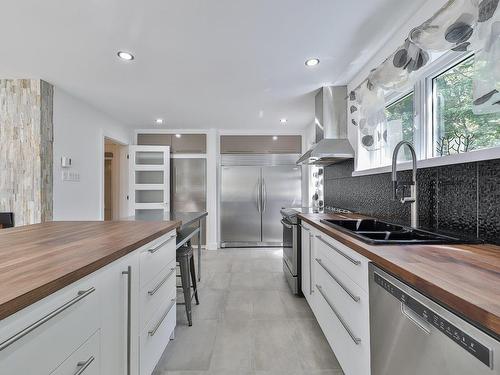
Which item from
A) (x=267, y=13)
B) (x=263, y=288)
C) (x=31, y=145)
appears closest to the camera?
(x=267, y=13)

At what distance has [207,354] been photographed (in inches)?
67.6

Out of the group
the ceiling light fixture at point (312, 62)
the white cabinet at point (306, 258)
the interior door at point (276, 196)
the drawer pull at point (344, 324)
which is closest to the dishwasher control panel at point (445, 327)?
the drawer pull at point (344, 324)

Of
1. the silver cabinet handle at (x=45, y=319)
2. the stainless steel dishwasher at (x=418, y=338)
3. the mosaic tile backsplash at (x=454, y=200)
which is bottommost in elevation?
the stainless steel dishwasher at (x=418, y=338)

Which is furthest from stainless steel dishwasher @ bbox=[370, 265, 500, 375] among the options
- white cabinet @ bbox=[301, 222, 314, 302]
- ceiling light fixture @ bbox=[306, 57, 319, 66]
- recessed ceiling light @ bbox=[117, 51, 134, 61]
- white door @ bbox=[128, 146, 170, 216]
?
white door @ bbox=[128, 146, 170, 216]

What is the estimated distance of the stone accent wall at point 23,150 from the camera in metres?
Result: 2.62

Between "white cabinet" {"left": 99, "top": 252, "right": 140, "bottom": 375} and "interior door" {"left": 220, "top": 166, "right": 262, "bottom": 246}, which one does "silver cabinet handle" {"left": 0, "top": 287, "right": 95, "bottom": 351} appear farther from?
"interior door" {"left": 220, "top": 166, "right": 262, "bottom": 246}

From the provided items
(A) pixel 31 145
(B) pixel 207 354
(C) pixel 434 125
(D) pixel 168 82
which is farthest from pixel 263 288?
(A) pixel 31 145

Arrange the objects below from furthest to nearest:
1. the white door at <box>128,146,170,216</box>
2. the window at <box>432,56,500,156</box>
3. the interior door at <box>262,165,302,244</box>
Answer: the interior door at <box>262,165,302,244</box>, the white door at <box>128,146,170,216</box>, the window at <box>432,56,500,156</box>

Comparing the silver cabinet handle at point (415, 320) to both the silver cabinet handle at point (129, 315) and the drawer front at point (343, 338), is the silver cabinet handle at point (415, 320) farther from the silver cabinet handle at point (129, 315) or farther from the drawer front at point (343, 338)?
the silver cabinet handle at point (129, 315)

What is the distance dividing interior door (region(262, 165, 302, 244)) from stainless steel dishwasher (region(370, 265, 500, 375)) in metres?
3.71

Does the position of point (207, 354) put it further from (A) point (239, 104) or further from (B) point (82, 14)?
(A) point (239, 104)

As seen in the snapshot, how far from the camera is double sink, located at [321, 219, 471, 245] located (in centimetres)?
117

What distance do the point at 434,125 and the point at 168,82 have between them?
98.0 inches

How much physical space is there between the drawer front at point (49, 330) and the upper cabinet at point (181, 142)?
13.5 feet
